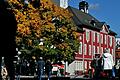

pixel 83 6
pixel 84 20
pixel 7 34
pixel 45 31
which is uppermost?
pixel 83 6

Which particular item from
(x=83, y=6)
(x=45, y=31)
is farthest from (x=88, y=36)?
(x=45, y=31)

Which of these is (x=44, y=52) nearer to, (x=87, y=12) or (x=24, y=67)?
(x=24, y=67)

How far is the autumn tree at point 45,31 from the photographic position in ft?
146

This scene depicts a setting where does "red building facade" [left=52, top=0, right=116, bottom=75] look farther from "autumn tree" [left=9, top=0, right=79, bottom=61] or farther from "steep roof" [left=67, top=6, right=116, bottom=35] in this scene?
"autumn tree" [left=9, top=0, right=79, bottom=61]

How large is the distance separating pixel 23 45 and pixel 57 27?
8.64m

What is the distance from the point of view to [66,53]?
5341 centimetres

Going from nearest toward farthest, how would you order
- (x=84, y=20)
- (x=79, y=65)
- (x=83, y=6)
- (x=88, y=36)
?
(x=79, y=65), (x=88, y=36), (x=84, y=20), (x=83, y=6)

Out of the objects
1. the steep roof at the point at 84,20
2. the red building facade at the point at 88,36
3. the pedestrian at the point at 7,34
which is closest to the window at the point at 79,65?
the red building facade at the point at 88,36

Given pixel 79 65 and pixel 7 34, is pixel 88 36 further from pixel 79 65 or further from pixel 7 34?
pixel 7 34

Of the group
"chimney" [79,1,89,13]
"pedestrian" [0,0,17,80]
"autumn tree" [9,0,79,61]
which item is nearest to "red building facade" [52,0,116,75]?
"chimney" [79,1,89,13]

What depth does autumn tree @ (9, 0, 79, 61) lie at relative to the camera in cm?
4456

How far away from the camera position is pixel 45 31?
49.0 meters

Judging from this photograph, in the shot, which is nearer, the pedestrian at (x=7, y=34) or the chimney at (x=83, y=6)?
the pedestrian at (x=7, y=34)

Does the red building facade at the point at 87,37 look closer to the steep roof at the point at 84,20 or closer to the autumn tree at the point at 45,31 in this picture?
the steep roof at the point at 84,20
